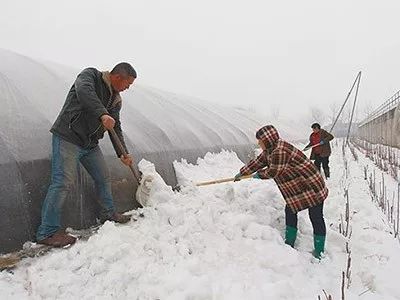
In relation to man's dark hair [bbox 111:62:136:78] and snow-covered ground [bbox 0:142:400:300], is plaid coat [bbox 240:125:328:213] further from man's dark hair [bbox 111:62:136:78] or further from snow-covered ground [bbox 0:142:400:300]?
man's dark hair [bbox 111:62:136:78]

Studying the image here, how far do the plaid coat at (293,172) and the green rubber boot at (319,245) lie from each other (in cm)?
33

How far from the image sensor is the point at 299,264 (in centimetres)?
341

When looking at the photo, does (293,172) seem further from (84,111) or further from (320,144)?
(320,144)

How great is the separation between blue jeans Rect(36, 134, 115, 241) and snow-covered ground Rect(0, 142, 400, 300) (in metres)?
0.26

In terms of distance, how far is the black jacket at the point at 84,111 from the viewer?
328 cm

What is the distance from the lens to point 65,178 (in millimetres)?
3225

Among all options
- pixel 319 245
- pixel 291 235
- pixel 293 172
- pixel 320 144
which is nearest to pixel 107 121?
pixel 293 172

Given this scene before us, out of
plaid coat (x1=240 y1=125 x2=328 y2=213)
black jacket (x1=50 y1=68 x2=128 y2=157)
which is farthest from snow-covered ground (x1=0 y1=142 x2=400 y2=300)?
black jacket (x1=50 y1=68 x2=128 y2=157)

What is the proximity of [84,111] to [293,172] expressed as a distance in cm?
199

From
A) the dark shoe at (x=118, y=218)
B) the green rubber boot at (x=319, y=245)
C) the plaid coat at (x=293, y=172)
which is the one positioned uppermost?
the plaid coat at (x=293, y=172)

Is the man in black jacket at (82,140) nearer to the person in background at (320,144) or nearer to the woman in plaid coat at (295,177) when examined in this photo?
the woman in plaid coat at (295,177)

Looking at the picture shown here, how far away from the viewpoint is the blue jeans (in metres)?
3.11

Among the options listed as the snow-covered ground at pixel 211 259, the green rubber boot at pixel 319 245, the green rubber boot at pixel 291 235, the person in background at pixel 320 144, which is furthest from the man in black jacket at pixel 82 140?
the person in background at pixel 320 144

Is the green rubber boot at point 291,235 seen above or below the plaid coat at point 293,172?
below
